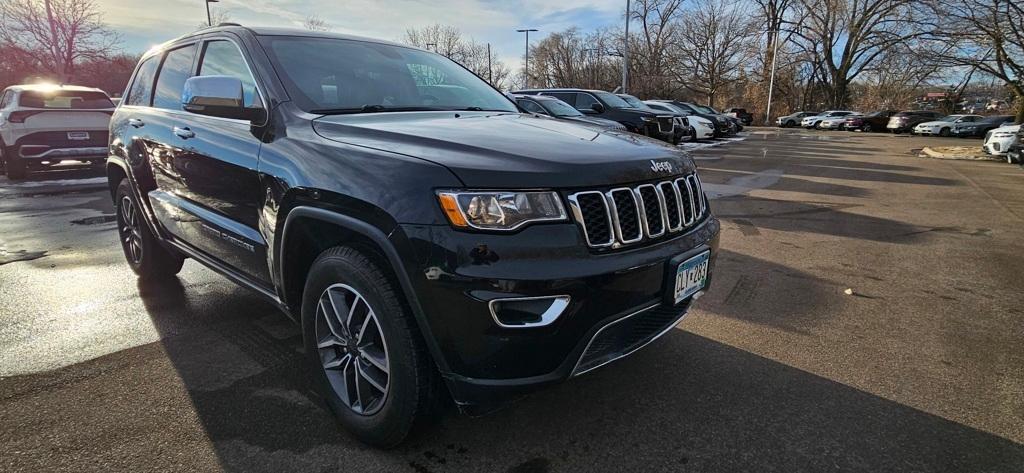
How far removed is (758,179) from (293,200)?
10.8 m

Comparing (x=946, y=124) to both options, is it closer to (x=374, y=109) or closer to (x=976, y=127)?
(x=976, y=127)

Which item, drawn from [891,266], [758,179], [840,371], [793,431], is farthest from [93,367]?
[758,179]

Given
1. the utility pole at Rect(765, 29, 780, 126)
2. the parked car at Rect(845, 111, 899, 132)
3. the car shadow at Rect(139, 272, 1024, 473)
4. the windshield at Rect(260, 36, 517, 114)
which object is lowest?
the car shadow at Rect(139, 272, 1024, 473)

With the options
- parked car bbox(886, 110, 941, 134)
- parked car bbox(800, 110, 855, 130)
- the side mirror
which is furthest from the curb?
parked car bbox(800, 110, 855, 130)

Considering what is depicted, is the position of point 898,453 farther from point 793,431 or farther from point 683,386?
point 683,386

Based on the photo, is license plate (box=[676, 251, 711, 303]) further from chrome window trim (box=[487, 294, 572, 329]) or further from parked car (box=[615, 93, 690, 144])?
parked car (box=[615, 93, 690, 144])

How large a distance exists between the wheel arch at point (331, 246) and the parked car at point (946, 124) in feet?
129

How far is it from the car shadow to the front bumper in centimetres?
45

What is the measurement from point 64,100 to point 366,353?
1144cm

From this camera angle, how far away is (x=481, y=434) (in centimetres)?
240

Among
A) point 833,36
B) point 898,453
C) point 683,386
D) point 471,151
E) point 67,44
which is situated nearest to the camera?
point 471,151

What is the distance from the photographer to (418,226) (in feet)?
6.12

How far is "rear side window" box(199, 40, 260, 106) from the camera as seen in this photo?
2.76m

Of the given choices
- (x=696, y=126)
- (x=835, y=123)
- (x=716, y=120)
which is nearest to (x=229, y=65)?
(x=696, y=126)
